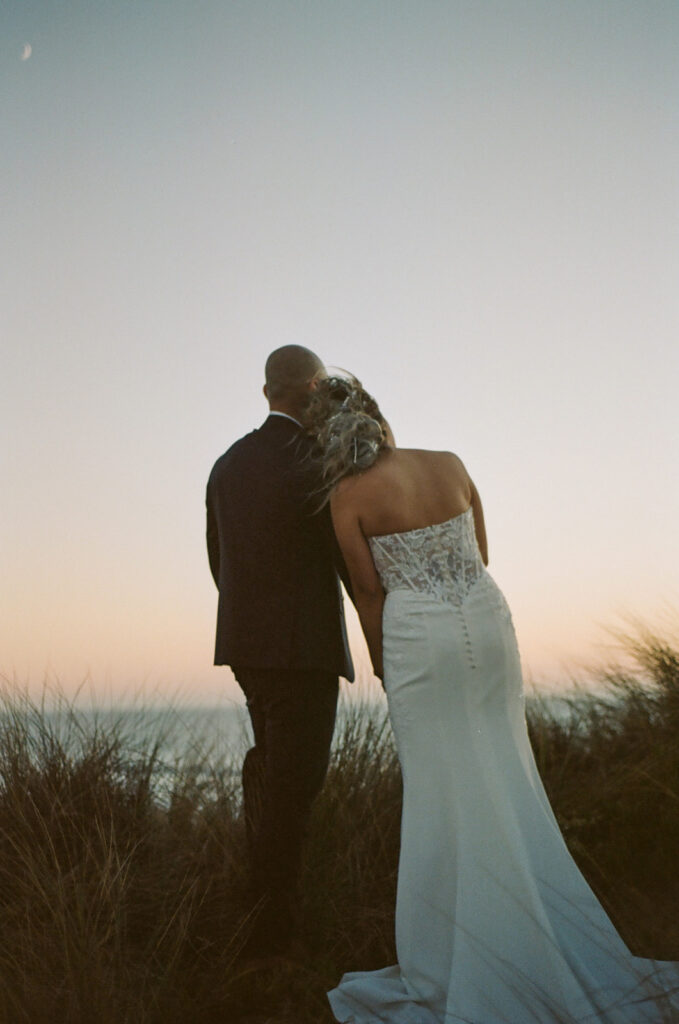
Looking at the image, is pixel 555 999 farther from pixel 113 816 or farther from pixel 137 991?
pixel 113 816

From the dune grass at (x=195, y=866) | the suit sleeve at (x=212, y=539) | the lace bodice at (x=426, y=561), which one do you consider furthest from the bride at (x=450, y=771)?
the suit sleeve at (x=212, y=539)

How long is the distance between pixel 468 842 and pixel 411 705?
0.50 metres

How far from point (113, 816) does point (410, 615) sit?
1715 mm

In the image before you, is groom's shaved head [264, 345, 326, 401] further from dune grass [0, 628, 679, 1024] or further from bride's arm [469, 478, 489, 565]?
dune grass [0, 628, 679, 1024]

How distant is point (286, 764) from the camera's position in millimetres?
3600

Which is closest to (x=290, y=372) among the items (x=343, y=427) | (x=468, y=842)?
(x=343, y=427)

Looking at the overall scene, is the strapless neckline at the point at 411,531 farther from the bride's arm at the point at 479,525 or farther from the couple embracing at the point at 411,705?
the bride's arm at the point at 479,525

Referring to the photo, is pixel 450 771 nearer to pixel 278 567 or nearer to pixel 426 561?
pixel 426 561

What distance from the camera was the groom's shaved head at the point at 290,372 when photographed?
12.8ft

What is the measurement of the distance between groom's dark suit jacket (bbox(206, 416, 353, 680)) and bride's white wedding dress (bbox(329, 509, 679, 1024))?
44cm

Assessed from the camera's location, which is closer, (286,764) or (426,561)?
(426,561)

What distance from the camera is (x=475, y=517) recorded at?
11.9ft

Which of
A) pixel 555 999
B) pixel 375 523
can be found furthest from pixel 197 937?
pixel 375 523

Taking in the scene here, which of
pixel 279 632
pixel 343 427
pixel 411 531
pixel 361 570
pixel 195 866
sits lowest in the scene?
pixel 195 866
